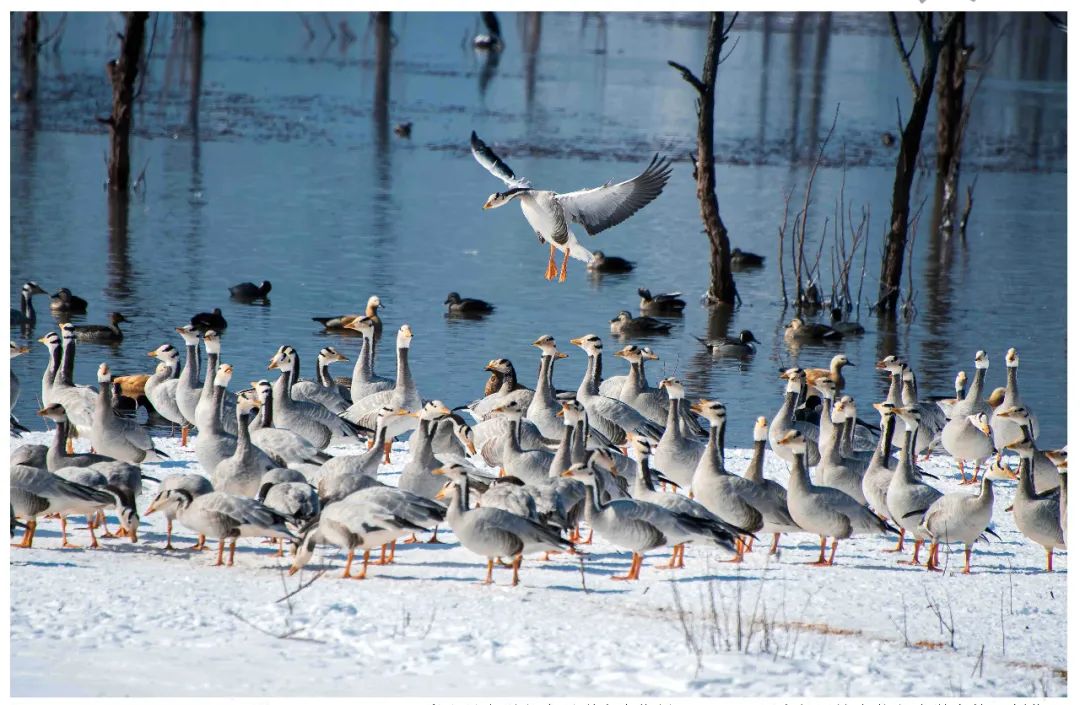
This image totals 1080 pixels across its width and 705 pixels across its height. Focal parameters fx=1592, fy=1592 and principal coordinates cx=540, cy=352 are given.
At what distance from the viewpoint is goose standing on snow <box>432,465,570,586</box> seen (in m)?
8.87

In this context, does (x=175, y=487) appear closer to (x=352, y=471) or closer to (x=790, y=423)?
(x=352, y=471)

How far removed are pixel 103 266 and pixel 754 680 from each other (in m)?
17.3

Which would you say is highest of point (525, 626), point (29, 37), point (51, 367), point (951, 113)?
point (29, 37)

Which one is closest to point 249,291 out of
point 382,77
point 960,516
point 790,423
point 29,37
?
point 790,423

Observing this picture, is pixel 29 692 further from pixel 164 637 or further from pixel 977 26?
pixel 977 26

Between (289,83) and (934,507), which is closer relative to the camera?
(934,507)

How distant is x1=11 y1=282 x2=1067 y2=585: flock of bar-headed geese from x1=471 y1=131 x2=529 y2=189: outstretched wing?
152 centimetres

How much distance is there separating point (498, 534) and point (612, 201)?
3262mm

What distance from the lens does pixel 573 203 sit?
1134 centimetres

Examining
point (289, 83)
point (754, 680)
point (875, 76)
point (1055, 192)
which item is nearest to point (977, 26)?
point (875, 76)

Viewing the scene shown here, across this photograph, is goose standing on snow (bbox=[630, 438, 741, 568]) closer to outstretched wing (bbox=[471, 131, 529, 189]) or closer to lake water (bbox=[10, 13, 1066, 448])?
outstretched wing (bbox=[471, 131, 529, 189])

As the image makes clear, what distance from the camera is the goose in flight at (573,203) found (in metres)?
10.9

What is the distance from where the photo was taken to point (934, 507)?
9.65 meters

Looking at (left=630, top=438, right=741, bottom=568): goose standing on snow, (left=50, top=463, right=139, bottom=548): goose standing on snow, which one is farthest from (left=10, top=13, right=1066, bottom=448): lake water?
(left=50, top=463, right=139, bottom=548): goose standing on snow
